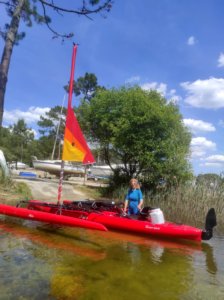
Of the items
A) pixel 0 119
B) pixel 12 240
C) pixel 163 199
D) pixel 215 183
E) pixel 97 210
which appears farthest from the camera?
pixel 163 199

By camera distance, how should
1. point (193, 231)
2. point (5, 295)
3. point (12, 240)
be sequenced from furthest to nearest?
point (193, 231) → point (12, 240) → point (5, 295)

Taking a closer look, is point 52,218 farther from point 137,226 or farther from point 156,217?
point 156,217

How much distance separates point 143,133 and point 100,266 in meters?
13.0

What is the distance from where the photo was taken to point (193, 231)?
9.84 meters

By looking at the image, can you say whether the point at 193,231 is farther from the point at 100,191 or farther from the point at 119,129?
the point at 100,191

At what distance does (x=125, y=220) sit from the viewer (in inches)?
413

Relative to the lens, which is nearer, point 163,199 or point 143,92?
point 163,199

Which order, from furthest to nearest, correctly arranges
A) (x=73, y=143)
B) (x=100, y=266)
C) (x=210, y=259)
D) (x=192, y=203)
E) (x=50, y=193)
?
(x=50, y=193) < (x=192, y=203) < (x=73, y=143) < (x=210, y=259) < (x=100, y=266)

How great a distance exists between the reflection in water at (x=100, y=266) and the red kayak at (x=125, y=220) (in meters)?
0.24

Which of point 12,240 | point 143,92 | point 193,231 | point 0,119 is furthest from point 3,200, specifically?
point 143,92

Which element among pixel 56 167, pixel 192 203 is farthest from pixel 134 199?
pixel 56 167

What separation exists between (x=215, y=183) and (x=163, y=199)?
273cm

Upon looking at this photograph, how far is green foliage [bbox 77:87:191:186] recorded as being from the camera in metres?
19.3

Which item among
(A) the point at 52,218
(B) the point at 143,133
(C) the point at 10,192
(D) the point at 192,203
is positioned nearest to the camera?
(A) the point at 52,218
